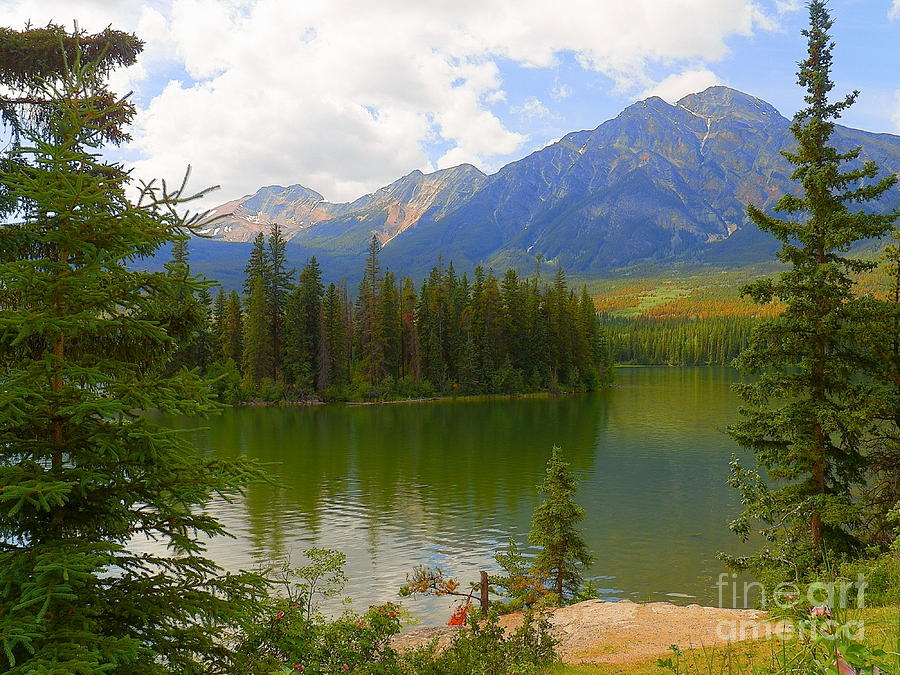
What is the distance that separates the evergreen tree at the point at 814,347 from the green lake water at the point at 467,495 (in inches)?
223

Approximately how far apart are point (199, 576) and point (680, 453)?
4072 centimetres

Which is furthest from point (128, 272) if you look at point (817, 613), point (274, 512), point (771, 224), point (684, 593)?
point (274, 512)

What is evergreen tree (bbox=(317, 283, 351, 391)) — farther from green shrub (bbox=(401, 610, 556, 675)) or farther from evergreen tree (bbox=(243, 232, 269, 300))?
green shrub (bbox=(401, 610, 556, 675))

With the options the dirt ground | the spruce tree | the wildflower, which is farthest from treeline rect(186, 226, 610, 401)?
the wildflower

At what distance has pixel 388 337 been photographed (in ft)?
270

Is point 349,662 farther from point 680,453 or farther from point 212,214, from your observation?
point 680,453

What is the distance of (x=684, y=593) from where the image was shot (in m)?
19.7

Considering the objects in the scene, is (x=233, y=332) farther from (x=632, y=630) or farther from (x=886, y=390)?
(x=886, y=390)

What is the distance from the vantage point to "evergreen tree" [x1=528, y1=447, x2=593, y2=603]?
17.9 m

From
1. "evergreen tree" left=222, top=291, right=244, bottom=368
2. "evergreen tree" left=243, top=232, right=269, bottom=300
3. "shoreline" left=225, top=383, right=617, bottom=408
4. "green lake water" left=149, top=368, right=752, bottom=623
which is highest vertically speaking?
"evergreen tree" left=243, top=232, right=269, bottom=300

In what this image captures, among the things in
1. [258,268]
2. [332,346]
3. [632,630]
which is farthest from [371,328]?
[632,630]

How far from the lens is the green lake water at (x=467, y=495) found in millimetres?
22031

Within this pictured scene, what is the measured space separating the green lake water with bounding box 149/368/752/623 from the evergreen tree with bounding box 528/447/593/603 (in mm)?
2239

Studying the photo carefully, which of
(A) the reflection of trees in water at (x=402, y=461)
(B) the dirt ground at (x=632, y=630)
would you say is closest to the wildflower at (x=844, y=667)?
(B) the dirt ground at (x=632, y=630)
